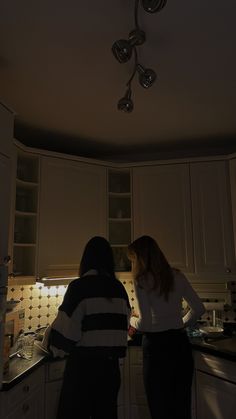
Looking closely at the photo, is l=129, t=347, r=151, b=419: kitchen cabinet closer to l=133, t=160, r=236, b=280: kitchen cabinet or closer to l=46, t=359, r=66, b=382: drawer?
l=46, t=359, r=66, b=382: drawer

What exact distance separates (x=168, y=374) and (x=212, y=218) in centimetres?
129

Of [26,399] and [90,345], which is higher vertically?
[90,345]

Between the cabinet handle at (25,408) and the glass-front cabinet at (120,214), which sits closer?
the cabinet handle at (25,408)

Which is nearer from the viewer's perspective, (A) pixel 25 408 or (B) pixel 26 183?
(A) pixel 25 408

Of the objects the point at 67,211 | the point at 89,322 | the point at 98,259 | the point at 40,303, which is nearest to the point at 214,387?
the point at 89,322

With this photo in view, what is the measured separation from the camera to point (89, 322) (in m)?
1.79

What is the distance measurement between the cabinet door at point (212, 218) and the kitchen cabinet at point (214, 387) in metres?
0.73

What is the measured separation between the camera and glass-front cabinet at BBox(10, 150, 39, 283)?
2.43 meters

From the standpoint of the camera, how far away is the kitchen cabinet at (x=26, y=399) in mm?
1620

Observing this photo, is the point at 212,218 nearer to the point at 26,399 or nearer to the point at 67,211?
the point at 67,211

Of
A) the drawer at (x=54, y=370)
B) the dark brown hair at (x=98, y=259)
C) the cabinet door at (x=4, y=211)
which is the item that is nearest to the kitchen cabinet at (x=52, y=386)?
the drawer at (x=54, y=370)

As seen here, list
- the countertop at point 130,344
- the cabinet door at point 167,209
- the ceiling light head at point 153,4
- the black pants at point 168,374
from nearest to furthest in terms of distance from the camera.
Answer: the ceiling light head at point 153,4, the countertop at point 130,344, the black pants at point 168,374, the cabinet door at point 167,209

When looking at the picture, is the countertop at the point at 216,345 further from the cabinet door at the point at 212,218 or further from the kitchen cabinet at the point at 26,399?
the kitchen cabinet at the point at 26,399

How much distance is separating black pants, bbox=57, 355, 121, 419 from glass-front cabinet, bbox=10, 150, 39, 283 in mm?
796
